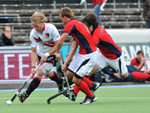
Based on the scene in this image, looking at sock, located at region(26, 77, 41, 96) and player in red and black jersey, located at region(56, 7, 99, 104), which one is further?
sock, located at region(26, 77, 41, 96)

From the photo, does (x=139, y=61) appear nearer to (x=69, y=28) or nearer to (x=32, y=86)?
(x=32, y=86)

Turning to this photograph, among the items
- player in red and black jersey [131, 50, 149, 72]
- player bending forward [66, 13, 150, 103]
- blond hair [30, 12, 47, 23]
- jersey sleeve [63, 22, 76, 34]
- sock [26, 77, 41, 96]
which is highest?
blond hair [30, 12, 47, 23]

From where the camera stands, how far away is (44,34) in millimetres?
6340

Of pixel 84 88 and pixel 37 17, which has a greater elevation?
pixel 37 17

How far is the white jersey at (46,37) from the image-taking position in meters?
6.35

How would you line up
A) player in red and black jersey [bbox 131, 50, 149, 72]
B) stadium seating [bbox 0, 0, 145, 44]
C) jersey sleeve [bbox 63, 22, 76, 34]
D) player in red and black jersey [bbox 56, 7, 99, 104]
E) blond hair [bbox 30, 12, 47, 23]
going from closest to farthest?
jersey sleeve [bbox 63, 22, 76, 34] → player in red and black jersey [bbox 56, 7, 99, 104] → blond hair [bbox 30, 12, 47, 23] → player in red and black jersey [bbox 131, 50, 149, 72] → stadium seating [bbox 0, 0, 145, 44]

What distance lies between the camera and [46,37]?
6.39 metres

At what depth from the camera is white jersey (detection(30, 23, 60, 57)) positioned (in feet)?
20.8

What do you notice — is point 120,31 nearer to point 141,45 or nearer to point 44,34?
point 141,45

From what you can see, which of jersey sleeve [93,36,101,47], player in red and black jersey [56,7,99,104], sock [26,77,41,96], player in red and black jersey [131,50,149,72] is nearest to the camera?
player in red and black jersey [56,7,99,104]

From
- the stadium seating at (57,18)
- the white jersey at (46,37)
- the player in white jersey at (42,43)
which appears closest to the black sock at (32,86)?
the player in white jersey at (42,43)

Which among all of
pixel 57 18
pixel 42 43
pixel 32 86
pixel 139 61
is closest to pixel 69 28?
pixel 42 43

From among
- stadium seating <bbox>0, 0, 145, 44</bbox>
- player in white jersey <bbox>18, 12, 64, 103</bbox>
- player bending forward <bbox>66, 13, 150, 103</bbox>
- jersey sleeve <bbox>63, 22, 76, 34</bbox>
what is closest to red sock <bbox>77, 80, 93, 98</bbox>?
player bending forward <bbox>66, 13, 150, 103</bbox>

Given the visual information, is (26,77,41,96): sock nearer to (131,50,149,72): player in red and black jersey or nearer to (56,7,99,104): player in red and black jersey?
(56,7,99,104): player in red and black jersey
